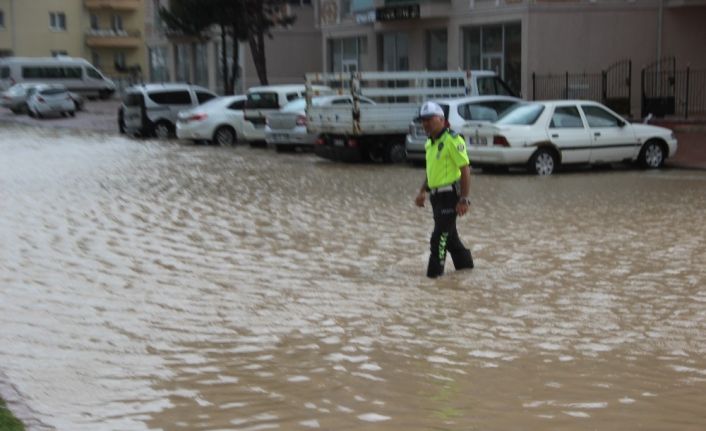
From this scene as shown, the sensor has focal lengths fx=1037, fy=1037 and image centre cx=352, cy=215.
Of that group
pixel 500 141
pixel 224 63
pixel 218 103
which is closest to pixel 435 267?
pixel 500 141

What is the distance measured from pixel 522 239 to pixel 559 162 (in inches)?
302

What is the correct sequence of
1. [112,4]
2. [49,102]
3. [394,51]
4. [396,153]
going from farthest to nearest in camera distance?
1. [112,4]
2. [49,102]
3. [394,51]
4. [396,153]

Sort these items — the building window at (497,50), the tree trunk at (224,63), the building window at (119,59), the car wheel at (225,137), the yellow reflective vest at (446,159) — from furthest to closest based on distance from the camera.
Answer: the building window at (119,59)
the tree trunk at (224,63)
the building window at (497,50)
the car wheel at (225,137)
the yellow reflective vest at (446,159)

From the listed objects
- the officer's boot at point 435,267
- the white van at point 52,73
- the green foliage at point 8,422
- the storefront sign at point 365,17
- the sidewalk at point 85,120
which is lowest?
the sidewalk at point 85,120

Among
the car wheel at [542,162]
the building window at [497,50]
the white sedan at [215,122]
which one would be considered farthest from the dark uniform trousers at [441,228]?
the building window at [497,50]

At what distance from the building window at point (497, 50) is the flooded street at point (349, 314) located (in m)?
15.9

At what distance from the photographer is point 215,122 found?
27.5 meters

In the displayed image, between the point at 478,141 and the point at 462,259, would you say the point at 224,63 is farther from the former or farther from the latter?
the point at 462,259

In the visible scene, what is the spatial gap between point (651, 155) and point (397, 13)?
1662cm

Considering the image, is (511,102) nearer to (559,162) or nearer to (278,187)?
(559,162)

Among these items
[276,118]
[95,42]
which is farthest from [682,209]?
[95,42]

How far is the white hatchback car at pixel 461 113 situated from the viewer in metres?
20.1

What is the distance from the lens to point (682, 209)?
14.1 metres

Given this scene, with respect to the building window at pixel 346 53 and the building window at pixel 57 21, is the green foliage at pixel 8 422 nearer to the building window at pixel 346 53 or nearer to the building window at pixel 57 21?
the building window at pixel 346 53
